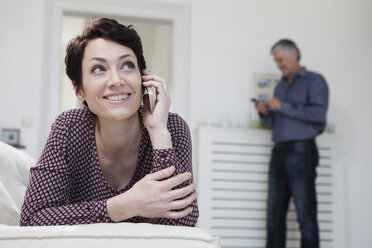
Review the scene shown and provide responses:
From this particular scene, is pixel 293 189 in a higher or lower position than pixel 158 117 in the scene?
lower

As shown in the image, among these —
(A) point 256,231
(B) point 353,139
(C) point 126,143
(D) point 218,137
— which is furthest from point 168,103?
(B) point 353,139

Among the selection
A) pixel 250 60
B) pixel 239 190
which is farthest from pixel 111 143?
pixel 250 60

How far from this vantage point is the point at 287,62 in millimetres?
3248

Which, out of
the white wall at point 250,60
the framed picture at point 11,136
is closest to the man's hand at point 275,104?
the white wall at point 250,60

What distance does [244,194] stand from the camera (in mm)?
3482

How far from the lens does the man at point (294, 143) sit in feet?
9.87

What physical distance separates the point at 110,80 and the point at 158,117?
0.16 metres

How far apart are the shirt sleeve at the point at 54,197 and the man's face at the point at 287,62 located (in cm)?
236

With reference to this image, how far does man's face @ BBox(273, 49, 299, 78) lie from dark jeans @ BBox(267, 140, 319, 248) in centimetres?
53

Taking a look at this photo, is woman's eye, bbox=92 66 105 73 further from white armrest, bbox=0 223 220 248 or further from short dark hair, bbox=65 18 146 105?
white armrest, bbox=0 223 220 248

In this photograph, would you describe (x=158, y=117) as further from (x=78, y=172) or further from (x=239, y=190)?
(x=239, y=190)

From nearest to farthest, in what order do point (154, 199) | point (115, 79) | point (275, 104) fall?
point (154, 199)
point (115, 79)
point (275, 104)

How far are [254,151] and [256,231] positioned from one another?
24.3 inches

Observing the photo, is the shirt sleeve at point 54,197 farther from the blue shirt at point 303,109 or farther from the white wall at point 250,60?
the white wall at point 250,60
